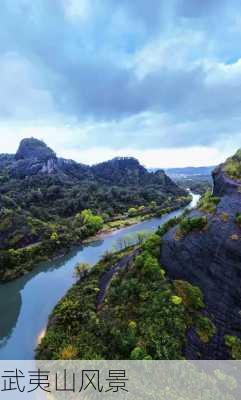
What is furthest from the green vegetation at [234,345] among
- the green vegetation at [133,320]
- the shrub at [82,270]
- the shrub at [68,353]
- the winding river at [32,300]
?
the shrub at [82,270]

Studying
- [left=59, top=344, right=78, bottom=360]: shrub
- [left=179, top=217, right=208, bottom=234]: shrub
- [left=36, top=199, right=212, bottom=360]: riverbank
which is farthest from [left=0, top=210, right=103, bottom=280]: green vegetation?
[left=179, top=217, right=208, bottom=234]: shrub

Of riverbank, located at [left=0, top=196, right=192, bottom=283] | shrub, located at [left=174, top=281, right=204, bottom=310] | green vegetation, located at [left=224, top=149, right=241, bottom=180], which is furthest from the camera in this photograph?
riverbank, located at [left=0, top=196, right=192, bottom=283]

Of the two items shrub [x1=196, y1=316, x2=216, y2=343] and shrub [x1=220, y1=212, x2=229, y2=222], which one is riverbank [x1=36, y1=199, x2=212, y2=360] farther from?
shrub [x1=220, y1=212, x2=229, y2=222]

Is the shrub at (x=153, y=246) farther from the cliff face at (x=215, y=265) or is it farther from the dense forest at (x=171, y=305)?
the cliff face at (x=215, y=265)

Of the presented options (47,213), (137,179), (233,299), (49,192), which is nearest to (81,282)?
(233,299)

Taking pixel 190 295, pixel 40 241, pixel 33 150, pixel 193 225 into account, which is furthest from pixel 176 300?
pixel 33 150

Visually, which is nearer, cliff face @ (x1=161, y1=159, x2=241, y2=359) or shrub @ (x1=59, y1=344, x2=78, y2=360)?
cliff face @ (x1=161, y1=159, x2=241, y2=359)
